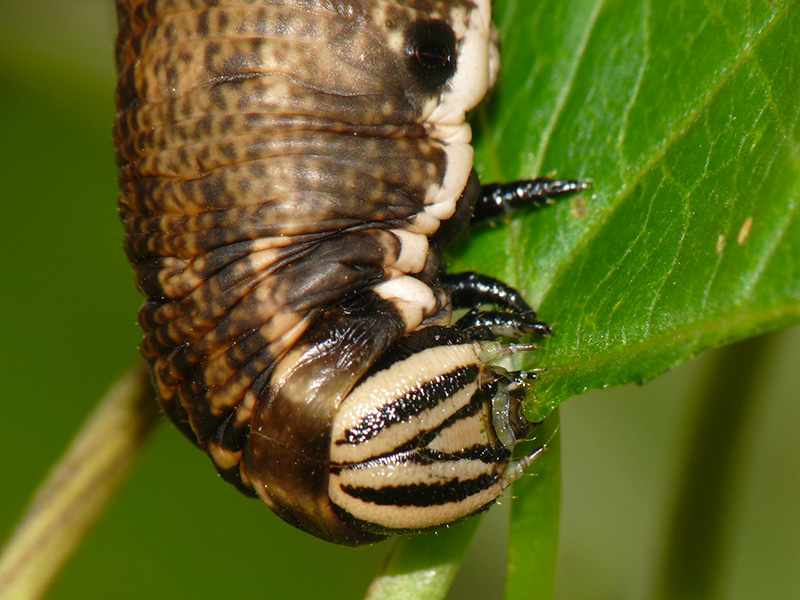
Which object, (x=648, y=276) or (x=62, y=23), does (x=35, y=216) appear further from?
(x=648, y=276)

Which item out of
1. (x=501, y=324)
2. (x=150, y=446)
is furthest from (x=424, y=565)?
(x=150, y=446)

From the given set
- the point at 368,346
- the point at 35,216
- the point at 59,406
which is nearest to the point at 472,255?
the point at 368,346

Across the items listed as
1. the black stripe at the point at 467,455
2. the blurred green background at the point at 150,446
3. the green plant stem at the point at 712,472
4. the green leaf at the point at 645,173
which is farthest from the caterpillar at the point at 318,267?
the blurred green background at the point at 150,446

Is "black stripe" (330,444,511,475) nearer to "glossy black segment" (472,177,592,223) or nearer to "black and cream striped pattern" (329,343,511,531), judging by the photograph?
"black and cream striped pattern" (329,343,511,531)

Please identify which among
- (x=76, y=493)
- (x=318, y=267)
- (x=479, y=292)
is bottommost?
(x=76, y=493)

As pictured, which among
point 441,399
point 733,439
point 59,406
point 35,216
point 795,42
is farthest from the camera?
point 35,216

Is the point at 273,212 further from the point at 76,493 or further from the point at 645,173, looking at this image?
the point at 76,493
